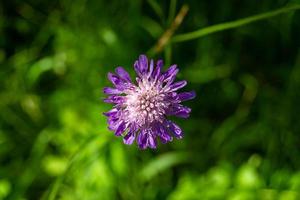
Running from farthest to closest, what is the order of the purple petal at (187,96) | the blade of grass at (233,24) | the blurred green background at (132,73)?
the blurred green background at (132,73)
the blade of grass at (233,24)
the purple petal at (187,96)

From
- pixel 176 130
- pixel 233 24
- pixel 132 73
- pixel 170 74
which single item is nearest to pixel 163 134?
pixel 176 130

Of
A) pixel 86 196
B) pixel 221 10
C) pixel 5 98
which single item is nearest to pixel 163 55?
pixel 221 10

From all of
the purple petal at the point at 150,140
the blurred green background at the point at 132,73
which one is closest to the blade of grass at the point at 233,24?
the blurred green background at the point at 132,73

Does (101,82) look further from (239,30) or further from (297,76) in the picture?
(297,76)

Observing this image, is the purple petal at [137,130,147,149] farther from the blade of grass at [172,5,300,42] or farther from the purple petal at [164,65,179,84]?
the blade of grass at [172,5,300,42]

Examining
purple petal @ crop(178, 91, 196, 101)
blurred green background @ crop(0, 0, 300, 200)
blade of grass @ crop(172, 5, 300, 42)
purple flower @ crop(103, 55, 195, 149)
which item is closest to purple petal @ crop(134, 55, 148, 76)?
purple flower @ crop(103, 55, 195, 149)

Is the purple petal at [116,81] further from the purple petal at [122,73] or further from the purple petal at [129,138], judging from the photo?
the purple petal at [129,138]

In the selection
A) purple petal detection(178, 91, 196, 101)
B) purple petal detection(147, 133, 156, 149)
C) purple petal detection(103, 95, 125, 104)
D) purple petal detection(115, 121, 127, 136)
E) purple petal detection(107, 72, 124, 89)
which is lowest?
purple petal detection(147, 133, 156, 149)

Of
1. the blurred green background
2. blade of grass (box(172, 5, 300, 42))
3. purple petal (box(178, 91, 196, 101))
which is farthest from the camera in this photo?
the blurred green background

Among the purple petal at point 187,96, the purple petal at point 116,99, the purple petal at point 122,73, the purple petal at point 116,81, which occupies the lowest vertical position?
the purple petal at point 187,96
